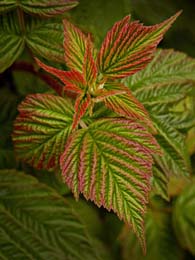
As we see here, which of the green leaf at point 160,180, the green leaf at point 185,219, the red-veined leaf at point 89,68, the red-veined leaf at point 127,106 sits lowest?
the green leaf at point 185,219

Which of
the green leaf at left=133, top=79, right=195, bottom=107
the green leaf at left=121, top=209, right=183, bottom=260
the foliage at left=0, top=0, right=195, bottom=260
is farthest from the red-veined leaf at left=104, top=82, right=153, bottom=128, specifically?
the green leaf at left=121, top=209, right=183, bottom=260

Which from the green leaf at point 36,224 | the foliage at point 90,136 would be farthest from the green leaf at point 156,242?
the green leaf at point 36,224

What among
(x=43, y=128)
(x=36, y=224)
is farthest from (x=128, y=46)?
(x=36, y=224)

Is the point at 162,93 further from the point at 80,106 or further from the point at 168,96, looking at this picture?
the point at 80,106

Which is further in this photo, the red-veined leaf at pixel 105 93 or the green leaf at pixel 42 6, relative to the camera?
the green leaf at pixel 42 6

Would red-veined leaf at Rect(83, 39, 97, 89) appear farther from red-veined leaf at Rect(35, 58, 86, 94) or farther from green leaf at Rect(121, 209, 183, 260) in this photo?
green leaf at Rect(121, 209, 183, 260)

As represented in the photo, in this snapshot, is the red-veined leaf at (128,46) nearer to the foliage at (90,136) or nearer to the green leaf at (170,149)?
the foliage at (90,136)
